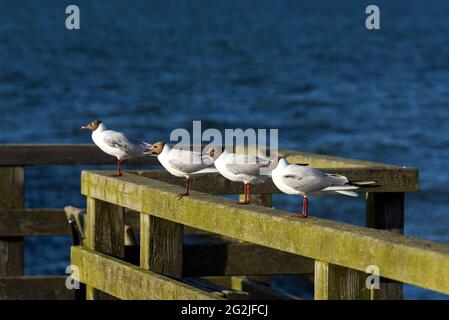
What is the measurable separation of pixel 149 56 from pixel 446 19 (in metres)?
72.2

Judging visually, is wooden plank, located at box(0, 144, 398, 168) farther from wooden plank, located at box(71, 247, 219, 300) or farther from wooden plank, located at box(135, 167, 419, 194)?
wooden plank, located at box(71, 247, 219, 300)

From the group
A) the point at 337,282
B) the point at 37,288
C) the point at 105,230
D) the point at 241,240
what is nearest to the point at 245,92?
the point at 37,288

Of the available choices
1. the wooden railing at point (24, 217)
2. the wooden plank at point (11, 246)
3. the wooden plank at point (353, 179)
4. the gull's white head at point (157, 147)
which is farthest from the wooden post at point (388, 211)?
the wooden plank at point (11, 246)

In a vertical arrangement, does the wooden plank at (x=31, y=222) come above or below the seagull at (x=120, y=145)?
below

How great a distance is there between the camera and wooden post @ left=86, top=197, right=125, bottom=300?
7.82 meters

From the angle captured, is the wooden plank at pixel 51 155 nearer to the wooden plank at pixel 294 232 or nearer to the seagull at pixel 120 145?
the seagull at pixel 120 145

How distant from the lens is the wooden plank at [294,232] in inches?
215

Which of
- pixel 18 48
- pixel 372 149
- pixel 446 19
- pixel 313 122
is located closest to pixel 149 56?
pixel 18 48

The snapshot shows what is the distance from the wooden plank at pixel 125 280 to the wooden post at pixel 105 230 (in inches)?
2.9

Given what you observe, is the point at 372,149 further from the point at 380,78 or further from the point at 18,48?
the point at 18,48

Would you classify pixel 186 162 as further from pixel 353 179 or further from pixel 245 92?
pixel 245 92

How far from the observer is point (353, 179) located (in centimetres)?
798

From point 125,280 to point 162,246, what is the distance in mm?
292
